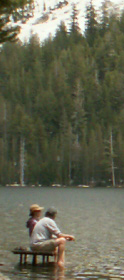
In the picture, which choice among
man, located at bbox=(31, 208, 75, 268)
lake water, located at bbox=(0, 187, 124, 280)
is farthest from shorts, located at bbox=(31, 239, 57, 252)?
lake water, located at bbox=(0, 187, 124, 280)

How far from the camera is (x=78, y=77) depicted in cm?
19275

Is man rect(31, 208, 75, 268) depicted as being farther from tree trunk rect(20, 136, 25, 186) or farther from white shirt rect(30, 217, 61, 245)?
tree trunk rect(20, 136, 25, 186)

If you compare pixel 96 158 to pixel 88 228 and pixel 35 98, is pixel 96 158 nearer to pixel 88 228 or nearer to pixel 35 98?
pixel 35 98

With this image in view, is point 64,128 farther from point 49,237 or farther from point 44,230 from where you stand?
point 44,230

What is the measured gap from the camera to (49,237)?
21.1 m

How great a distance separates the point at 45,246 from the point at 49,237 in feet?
1.04

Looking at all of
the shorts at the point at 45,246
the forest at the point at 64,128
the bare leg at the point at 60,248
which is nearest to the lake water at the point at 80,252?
the bare leg at the point at 60,248

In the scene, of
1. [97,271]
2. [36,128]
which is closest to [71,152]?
[36,128]

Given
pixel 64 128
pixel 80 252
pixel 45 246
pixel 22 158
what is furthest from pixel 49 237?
pixel 64 128

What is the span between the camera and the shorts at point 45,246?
20767 millimetres

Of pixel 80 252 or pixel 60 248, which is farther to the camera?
pixel 80 252

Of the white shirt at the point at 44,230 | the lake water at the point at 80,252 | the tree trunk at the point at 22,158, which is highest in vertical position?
the tree trunk at the point at 22,158

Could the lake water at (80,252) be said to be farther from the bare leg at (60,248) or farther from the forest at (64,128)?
the forest at (64,128)

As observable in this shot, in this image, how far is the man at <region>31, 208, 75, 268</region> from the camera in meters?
20.7
